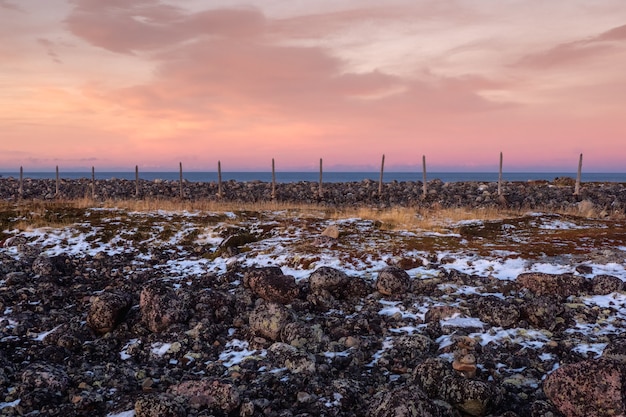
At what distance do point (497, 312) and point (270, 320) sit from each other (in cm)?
455

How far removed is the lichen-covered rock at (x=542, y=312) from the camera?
29.0 feet

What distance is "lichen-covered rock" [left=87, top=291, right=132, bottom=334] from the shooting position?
31.3 feet

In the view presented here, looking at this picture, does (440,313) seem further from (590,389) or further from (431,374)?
(590,389)

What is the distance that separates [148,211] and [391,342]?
15673 mm

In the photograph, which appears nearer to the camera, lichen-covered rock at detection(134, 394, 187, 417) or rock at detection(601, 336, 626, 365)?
lichen-covered rock at detection(134, 394, 187, 417)

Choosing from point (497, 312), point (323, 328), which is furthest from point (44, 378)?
point (497, 312)

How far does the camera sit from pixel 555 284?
10242 millimetres

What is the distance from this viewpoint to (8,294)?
1119 cm

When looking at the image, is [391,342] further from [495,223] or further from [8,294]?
[495,223]

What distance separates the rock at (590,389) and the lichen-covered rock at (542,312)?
2429 millimetres

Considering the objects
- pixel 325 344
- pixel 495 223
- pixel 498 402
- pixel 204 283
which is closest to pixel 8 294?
pixel 204 283

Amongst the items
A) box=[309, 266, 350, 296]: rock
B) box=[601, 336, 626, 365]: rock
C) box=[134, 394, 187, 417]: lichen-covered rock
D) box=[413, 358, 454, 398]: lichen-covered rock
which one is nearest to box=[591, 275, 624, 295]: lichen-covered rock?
box=[601, 336, 626, 365]: rock

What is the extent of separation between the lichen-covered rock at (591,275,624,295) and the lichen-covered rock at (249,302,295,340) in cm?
673

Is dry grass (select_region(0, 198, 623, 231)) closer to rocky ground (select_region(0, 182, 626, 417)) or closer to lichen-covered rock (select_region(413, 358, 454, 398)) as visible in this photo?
rocky ground (select_region(0, 182, 626, 417))
